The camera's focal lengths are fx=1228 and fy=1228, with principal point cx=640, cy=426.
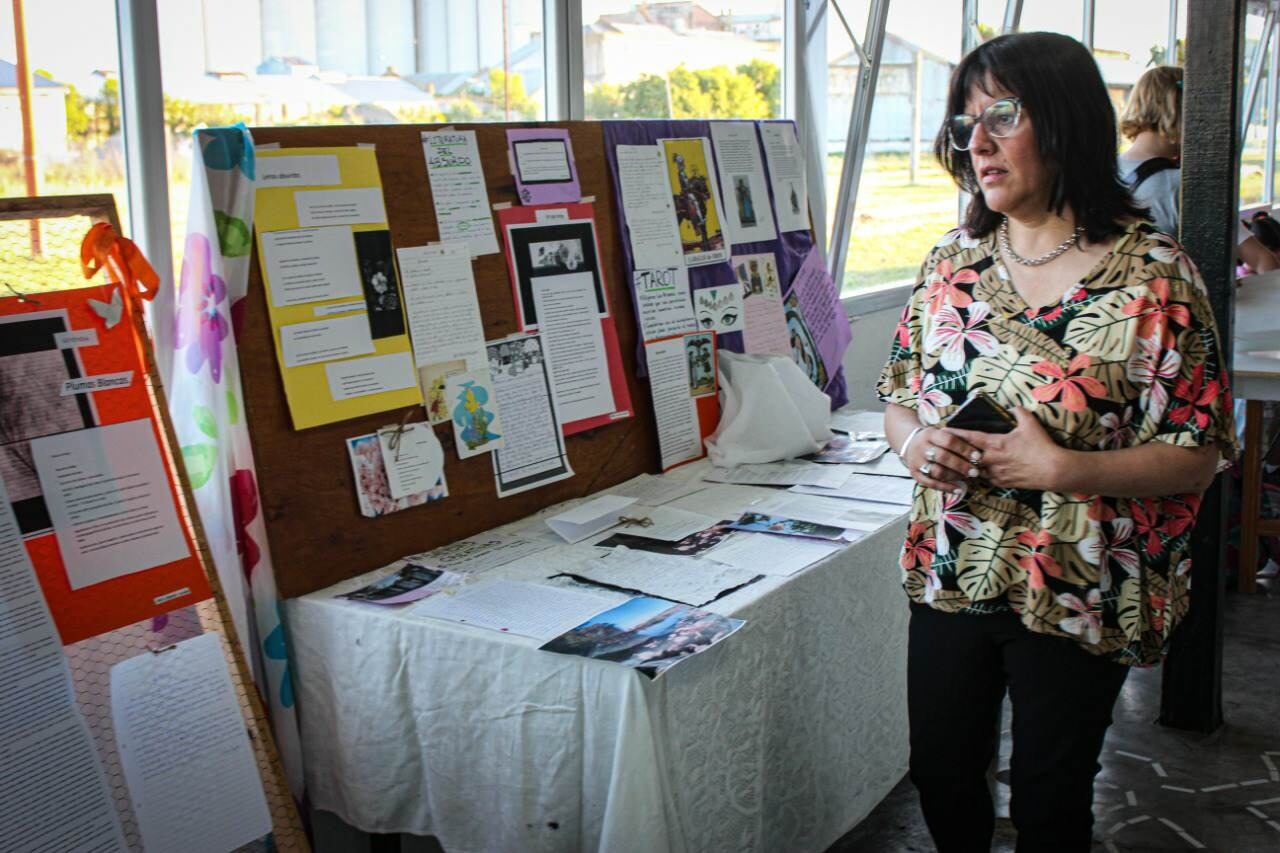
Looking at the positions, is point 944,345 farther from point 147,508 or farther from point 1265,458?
point 1265,458

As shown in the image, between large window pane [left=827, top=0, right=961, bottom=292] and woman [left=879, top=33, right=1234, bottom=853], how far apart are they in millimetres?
3241

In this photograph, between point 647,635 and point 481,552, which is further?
point 481,552

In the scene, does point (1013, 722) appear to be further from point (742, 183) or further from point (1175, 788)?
point (742, 183)

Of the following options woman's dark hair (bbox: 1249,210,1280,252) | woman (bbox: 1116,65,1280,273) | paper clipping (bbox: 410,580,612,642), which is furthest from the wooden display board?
woman's dark hair (bbox: 1249,210,1280,252)

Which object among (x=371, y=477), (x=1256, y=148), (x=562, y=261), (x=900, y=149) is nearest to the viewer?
(x=371, y=477)

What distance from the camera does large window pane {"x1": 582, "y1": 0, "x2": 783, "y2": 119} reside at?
3.76m

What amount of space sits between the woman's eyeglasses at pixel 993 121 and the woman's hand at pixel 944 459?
45 centimetres

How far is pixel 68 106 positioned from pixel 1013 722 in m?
1.91

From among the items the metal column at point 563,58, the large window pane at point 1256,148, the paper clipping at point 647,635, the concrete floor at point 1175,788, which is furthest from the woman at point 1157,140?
the large window pane at point 1256,148

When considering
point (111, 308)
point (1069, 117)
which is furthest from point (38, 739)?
point (1069, 117)

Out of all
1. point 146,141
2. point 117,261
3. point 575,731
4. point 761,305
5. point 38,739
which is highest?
point 146,141

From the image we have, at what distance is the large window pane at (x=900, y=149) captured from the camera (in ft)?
18.4

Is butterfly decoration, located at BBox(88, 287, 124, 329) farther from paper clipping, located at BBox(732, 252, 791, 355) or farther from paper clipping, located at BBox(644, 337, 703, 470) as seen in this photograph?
paper clipping, located at BBox(732, 252, 791, 355)

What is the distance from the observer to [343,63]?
2.78 metres
